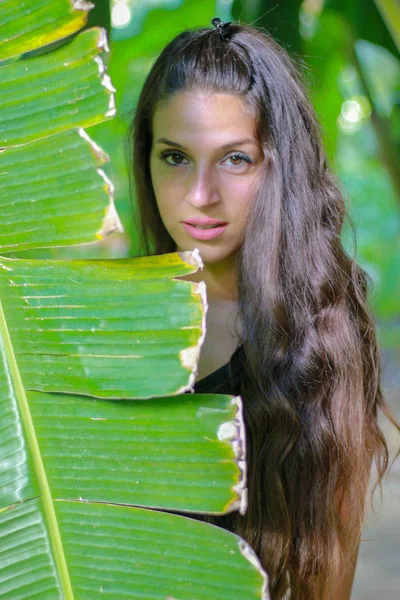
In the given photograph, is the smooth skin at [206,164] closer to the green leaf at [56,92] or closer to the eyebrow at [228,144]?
the eyebrow at [228,144]

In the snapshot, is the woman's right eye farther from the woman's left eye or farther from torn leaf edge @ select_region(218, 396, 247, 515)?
torn leaf edge @ select_region(218, 396, 247, 515)

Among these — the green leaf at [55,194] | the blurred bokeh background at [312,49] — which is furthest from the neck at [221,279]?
the green leaf at [55,194]

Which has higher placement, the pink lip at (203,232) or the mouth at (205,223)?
the mouth at (205,223)

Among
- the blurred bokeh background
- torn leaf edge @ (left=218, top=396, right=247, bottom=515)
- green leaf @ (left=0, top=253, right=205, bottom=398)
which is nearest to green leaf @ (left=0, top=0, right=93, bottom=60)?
green leaf @ (left=0, top=253, right=205, bottom=398)

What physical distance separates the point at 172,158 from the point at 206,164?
96 mm

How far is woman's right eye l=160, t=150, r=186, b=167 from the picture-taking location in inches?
39.6

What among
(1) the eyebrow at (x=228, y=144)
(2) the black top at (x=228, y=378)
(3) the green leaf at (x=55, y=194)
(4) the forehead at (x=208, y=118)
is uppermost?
(3) the green leaf at (x=55, y=194)

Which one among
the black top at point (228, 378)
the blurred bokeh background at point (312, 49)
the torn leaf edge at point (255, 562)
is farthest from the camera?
the blurred bokeh background at point (312, 49)

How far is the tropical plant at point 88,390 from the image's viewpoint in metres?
0.47

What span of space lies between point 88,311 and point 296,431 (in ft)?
1.77

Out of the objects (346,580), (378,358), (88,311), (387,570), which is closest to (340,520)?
(346,580)

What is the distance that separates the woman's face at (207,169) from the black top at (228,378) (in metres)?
0.15

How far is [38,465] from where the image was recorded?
500 millimetres

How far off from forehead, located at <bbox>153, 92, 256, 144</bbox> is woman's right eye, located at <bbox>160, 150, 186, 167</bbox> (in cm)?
3
